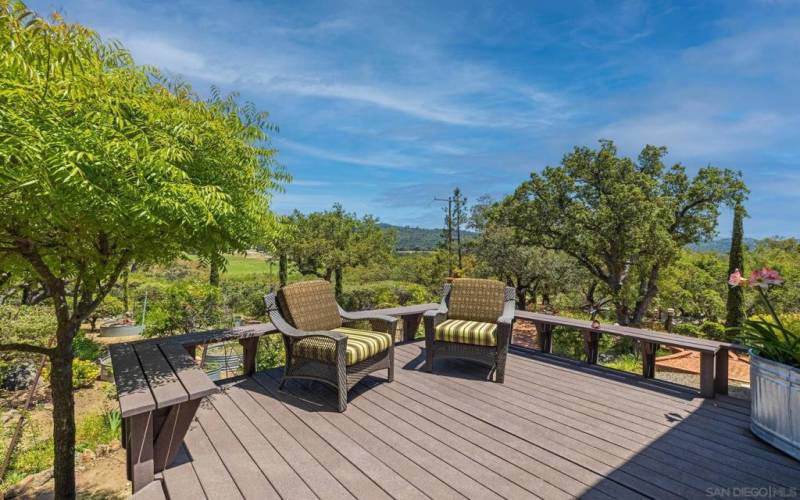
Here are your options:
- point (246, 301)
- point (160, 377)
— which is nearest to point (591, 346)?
point (160, 377)

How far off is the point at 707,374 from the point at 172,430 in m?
4.34

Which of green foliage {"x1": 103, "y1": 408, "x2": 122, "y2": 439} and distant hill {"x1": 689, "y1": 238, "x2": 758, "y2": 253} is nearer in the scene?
green foliage {"x1": 103, "y1": 408, "x2": 122, "y2": 439}

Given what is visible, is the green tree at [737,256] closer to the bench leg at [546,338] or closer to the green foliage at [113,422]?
the bench leg at [546,338]

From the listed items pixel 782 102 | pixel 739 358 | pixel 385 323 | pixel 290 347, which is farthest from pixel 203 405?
pixel 782 102

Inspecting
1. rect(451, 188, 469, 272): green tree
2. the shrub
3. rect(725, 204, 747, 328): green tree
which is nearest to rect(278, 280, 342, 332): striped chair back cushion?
A: the shrub

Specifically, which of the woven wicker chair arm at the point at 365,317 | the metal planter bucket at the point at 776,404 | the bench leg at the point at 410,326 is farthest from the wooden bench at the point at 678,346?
the woven wicker chair arm at the point at 365,317

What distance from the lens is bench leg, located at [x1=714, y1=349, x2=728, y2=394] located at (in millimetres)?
3465

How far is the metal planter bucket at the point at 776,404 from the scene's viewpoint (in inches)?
95.0

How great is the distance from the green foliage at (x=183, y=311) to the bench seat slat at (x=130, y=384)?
15.0ft

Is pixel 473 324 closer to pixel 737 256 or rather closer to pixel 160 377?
pixel 160 377

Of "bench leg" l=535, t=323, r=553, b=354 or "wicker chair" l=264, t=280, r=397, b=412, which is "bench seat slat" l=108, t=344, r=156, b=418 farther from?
"bench leg" l=535, t=323, r=553, b=354

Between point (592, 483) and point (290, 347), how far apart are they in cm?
258

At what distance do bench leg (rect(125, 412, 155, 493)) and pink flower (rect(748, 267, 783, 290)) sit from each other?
414 cm

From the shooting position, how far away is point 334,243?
18703mm
